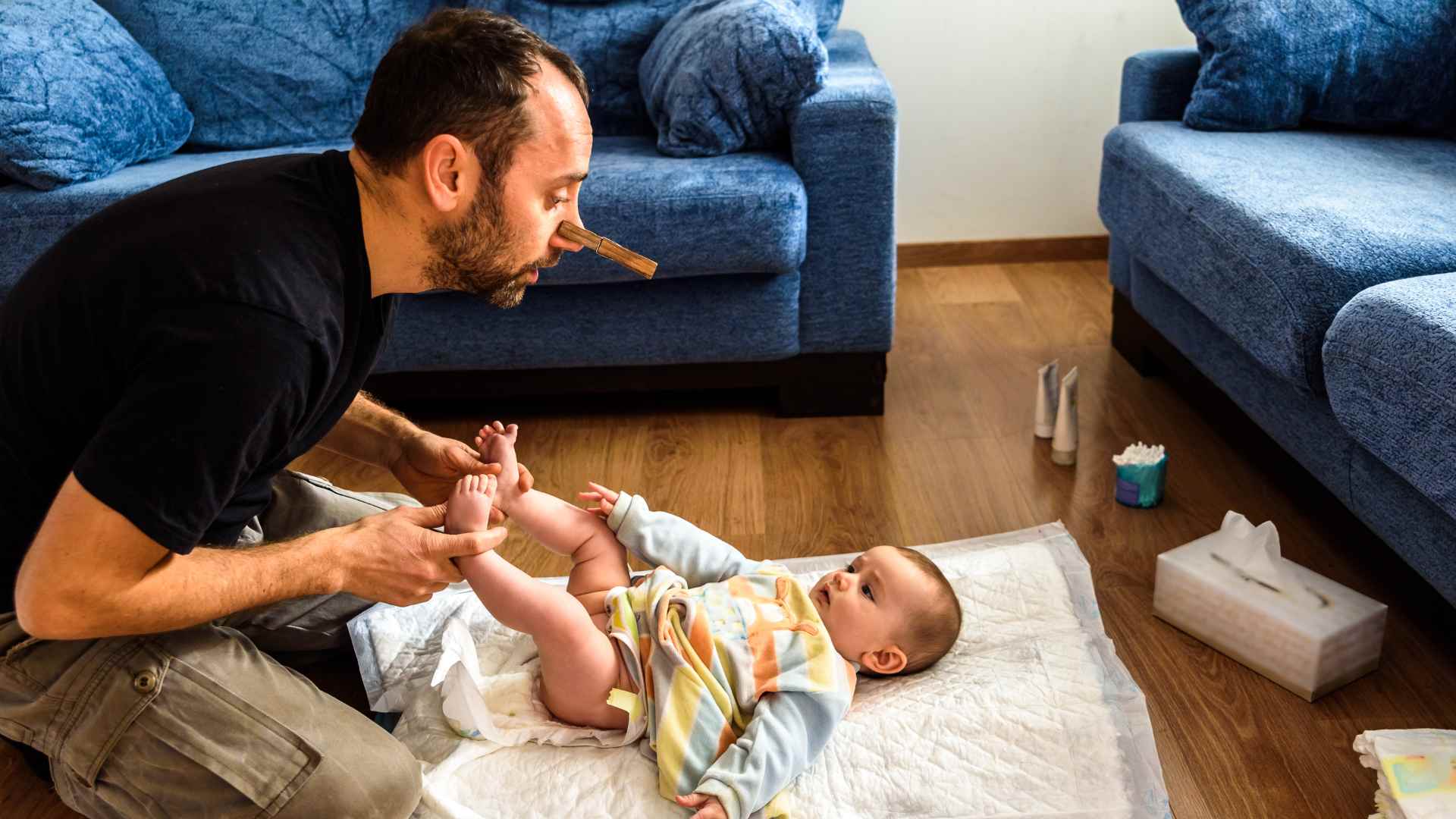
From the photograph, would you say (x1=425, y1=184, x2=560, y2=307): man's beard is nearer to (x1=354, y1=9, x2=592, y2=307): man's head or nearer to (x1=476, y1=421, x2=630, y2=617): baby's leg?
(x1=354, y1=9, x2=592, y2=307): man's head

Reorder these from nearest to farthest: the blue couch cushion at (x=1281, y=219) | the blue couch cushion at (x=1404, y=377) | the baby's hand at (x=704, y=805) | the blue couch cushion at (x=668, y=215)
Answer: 1. the baby's hand at (x=704, y=805)
2. the blue couch cushion at (x=1404, y=377)
3. the blue couch cushion at (x=1281, y=219)
4. the blue couch cushion at (x=668, y=215)

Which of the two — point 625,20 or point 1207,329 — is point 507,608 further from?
point 625,20

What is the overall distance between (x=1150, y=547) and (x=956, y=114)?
173 cm

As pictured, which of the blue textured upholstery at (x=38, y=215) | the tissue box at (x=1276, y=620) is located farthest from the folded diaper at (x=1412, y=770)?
the blue textured upholstery at (x=38, y=215)

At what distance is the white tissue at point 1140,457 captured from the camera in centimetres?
208

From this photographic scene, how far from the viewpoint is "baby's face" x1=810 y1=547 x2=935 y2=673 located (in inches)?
60.6

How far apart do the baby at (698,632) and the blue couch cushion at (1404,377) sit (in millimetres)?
592

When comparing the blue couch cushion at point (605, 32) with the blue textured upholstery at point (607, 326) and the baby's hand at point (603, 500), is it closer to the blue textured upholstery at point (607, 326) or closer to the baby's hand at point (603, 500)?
the blue textured upholstery at point (607, 326)

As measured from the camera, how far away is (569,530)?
162 cm

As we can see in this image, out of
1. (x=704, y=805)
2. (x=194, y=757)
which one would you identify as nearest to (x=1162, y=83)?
(x=704, y=805)

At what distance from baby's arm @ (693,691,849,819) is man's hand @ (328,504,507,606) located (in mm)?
362

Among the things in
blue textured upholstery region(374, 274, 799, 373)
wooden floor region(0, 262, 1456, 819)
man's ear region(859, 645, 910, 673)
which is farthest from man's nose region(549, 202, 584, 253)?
blue textured upholstery region(374, 274, 799, 373)

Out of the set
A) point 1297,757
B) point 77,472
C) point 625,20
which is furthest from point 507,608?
point 625,20

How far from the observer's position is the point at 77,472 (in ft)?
3.38
